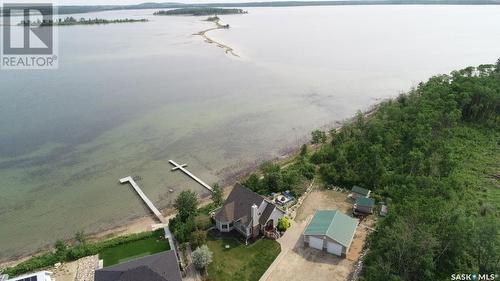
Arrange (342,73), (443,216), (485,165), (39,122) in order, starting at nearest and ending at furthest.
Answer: (443,216), (485,165), (39,122), (342,73)

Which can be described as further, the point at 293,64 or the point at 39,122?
the point at 293,64

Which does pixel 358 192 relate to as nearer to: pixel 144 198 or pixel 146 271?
pixel 146 271

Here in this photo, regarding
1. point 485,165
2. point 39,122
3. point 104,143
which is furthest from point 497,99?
point 39,122

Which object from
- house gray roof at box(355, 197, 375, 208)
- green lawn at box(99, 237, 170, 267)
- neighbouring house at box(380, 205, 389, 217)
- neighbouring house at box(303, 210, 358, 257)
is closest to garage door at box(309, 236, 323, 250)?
neighbouring house at box(303, 210, 358, 257)

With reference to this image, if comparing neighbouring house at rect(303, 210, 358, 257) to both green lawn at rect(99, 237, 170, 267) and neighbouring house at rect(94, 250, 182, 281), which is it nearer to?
neighbouring house at rect(94, 250, 182, 281)

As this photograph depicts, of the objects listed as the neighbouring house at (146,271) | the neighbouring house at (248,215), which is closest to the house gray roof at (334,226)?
the neighbouring house at (248,215)

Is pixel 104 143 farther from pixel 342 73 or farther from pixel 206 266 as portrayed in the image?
pixel 342 73
